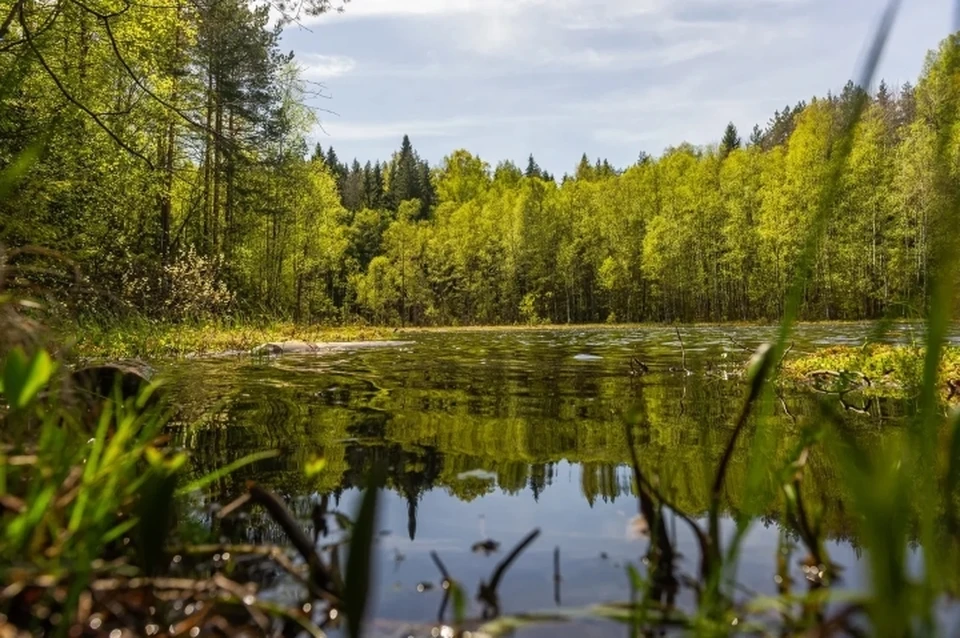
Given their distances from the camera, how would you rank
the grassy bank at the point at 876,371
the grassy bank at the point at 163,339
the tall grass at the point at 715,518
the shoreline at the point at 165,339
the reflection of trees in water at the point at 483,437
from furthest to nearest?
the grassy bank at the point at 163,339 → the shoreline at the point at 165,339 → the grassy bank at the point at 876,371 → the reflection of trees in water at the point at 483,437 → the tall grass at the point at 715,518

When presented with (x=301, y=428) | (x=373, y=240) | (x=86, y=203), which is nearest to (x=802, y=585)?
(x=301, y=428)

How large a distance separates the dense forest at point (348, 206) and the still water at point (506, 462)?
1.07 metres

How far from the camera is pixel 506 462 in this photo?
3941mm

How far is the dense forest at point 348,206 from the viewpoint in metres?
7.35

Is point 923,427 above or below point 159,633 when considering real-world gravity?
above

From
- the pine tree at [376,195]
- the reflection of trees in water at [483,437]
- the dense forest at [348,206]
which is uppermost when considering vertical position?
the pine tree at [376,195]

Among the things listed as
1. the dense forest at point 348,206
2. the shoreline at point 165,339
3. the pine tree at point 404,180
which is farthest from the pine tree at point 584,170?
the shoreline at point 165,339

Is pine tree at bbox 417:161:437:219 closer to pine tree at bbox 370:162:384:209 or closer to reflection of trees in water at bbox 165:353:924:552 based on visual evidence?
pine tree at bbox 370:162:384:209

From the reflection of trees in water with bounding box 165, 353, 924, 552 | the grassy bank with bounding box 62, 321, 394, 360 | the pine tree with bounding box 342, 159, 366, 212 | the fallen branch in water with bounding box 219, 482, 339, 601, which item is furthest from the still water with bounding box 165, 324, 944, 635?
the pine tree with bounding box 342, 159, 366, 212

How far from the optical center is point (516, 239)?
5906 cm

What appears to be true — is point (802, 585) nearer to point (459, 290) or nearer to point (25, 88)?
point (25, 88)

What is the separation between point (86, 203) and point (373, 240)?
194ft

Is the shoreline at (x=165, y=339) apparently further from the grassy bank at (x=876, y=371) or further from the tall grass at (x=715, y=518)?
the tall grass at (x=715, y=518)

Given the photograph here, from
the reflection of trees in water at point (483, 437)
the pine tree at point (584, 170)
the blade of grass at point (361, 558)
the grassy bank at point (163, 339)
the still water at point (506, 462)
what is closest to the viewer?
the blade of grass at point (361, 558)
